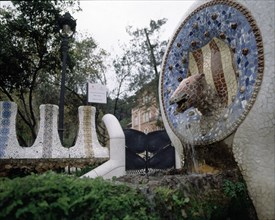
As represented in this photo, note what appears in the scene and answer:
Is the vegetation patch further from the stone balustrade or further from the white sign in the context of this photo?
the white sign

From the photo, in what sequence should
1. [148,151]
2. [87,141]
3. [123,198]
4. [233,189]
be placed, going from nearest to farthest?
[123,198] → [233,189] → [148,151] → [87,141]

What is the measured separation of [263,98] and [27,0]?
884 cm

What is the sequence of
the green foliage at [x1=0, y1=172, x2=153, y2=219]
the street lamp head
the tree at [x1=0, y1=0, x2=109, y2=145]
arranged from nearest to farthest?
the green foliage at [x1=0, y1=172, x2=153, y2=219]
the street lamp head
the tree at [x1=0, y1=0, x2=109, y2=145]

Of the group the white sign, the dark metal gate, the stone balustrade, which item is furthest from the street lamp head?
the dark metal gate

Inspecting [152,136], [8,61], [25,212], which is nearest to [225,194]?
[25,212]

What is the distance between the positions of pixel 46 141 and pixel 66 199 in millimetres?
5516

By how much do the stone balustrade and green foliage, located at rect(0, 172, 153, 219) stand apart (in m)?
4.91

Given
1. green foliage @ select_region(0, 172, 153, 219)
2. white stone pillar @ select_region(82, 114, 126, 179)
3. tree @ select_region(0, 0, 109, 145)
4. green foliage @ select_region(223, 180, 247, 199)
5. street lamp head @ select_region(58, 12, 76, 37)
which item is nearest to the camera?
green foliage @ select_region(0, 172, 153, 219)

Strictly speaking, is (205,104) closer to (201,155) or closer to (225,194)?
(201,155)

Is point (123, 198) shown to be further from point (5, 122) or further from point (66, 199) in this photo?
point (5, 122)

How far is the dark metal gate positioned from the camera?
7211 millimetres

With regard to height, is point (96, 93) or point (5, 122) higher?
point (96, 93)

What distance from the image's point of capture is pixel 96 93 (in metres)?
8.59

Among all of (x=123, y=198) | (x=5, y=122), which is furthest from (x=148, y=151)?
(x=123, y=198)
